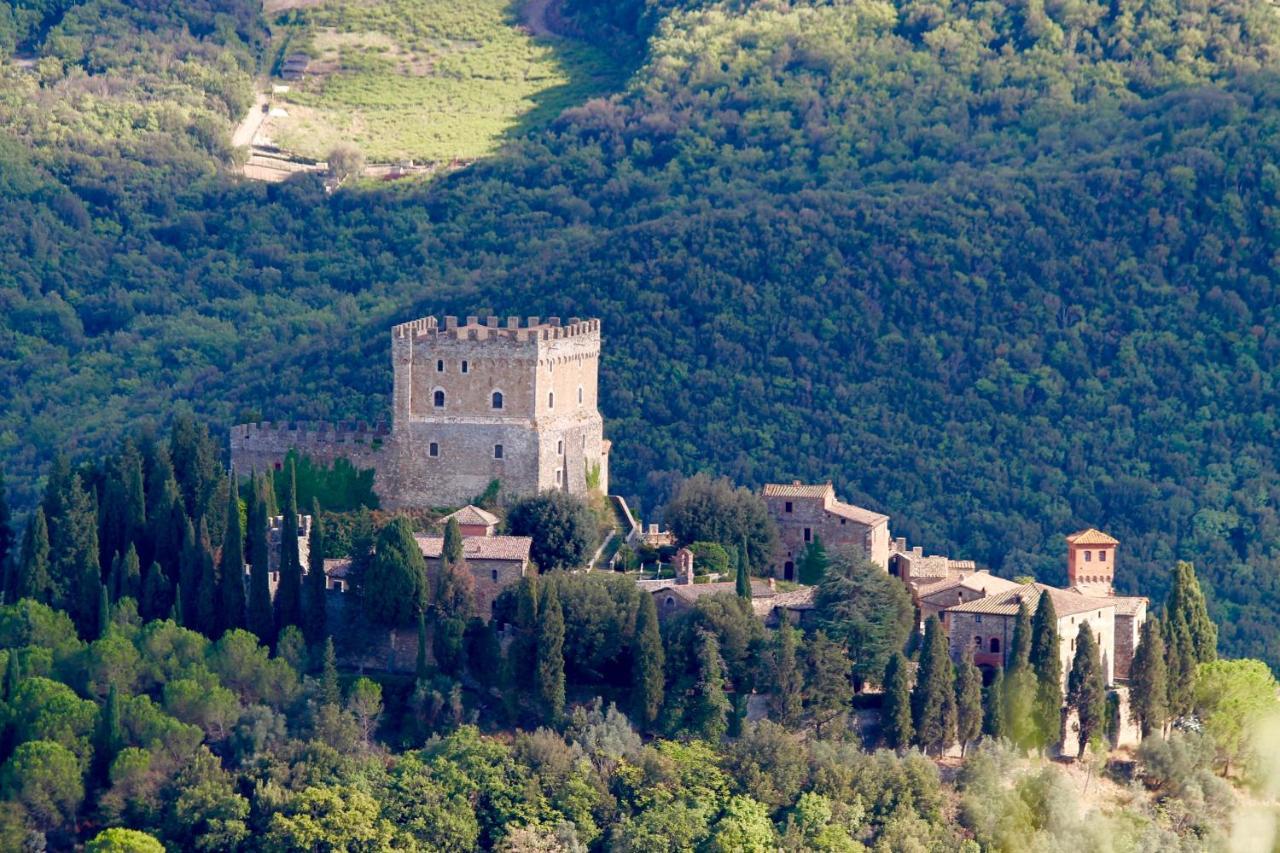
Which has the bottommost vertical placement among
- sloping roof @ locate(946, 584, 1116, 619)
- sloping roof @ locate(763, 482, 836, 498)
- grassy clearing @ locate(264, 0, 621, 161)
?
sloping roof @ locate(946, 584, 1116, 619)

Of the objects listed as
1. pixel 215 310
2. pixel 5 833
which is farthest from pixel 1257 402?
pixel 5 833

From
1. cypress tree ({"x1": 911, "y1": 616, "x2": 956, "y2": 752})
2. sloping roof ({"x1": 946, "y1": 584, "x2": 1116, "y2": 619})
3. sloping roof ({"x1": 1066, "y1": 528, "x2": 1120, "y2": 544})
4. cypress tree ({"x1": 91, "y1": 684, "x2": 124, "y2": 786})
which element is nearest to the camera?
cypress tree ({"x1": 91, "y1": 684, "x2": 124, "y2": 786})

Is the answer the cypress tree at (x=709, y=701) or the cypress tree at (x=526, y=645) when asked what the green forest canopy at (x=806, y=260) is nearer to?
the cypress tree at (x=526, y=645)

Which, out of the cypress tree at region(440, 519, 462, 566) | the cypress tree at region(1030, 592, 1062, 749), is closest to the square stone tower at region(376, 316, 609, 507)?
the cypress tree at region(440, 519, 462, 566)

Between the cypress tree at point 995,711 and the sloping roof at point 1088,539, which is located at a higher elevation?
the sloping roof at point 1088,539

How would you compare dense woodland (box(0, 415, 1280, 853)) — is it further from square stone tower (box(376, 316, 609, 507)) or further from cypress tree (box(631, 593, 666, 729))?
square stone tower (box(376, 316, 609, 507))

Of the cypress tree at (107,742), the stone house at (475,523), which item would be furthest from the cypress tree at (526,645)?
the cypress tree at (107,742)

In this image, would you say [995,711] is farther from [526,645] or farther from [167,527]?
[167,527]
